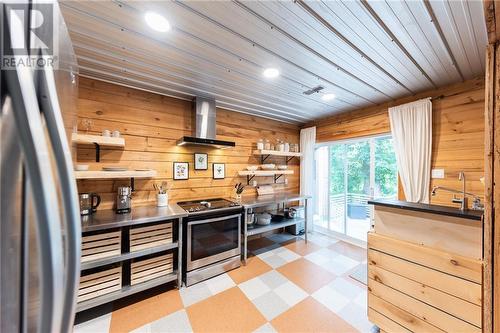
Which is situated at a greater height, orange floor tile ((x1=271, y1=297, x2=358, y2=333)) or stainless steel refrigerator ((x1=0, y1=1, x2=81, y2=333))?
stainless steel refrigerator ((x1=0, y1=1, x2=81, y2=333))

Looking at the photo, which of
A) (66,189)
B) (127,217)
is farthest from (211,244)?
(66,189)

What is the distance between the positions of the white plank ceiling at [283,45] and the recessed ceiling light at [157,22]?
0.04m

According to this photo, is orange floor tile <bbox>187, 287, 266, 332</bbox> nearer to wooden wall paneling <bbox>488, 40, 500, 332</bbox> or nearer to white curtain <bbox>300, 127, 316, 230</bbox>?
wooden wall paneling <bbox>488, 40, 500, 332</bbox>

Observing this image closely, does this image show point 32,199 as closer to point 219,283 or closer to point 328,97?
point 219,283

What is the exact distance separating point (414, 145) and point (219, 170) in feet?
9.12

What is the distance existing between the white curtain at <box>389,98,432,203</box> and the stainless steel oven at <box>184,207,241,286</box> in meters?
2.34

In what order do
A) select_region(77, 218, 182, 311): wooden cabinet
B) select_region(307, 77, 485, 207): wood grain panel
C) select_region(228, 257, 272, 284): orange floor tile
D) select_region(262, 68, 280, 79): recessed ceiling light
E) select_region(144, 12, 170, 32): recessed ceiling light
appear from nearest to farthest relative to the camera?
select_region(144, 12, 170, 32): recessed ceiling light
select_region(77, 218, 182, 311): wooden cabinet
select_region(262, 68, 280, 79): recessed ceiling light
select_region(307, 77, 485, 207): wood grain panel
select_region(228, 257, 272, 284): orange floor tile

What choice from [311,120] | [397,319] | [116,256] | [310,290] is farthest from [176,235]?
[311,120]

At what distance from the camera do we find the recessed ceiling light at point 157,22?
4.35 feet

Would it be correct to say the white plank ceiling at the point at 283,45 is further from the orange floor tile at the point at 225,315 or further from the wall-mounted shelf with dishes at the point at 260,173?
the orange floor tile at the point at 225,315

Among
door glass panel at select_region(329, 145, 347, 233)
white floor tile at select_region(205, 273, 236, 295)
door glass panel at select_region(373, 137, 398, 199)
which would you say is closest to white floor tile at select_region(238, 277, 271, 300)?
white floor tile at select_region(205, 273, 236, 295)

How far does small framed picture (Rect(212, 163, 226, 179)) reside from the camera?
3187 mm

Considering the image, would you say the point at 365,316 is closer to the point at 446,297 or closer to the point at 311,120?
the point at 446,297

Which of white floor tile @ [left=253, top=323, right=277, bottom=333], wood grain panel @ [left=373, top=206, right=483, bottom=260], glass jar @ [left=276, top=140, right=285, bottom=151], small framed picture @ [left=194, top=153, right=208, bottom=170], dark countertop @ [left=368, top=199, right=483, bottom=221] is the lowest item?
white floor tile @ [left=253, top=323, right=277, bottom=333]
